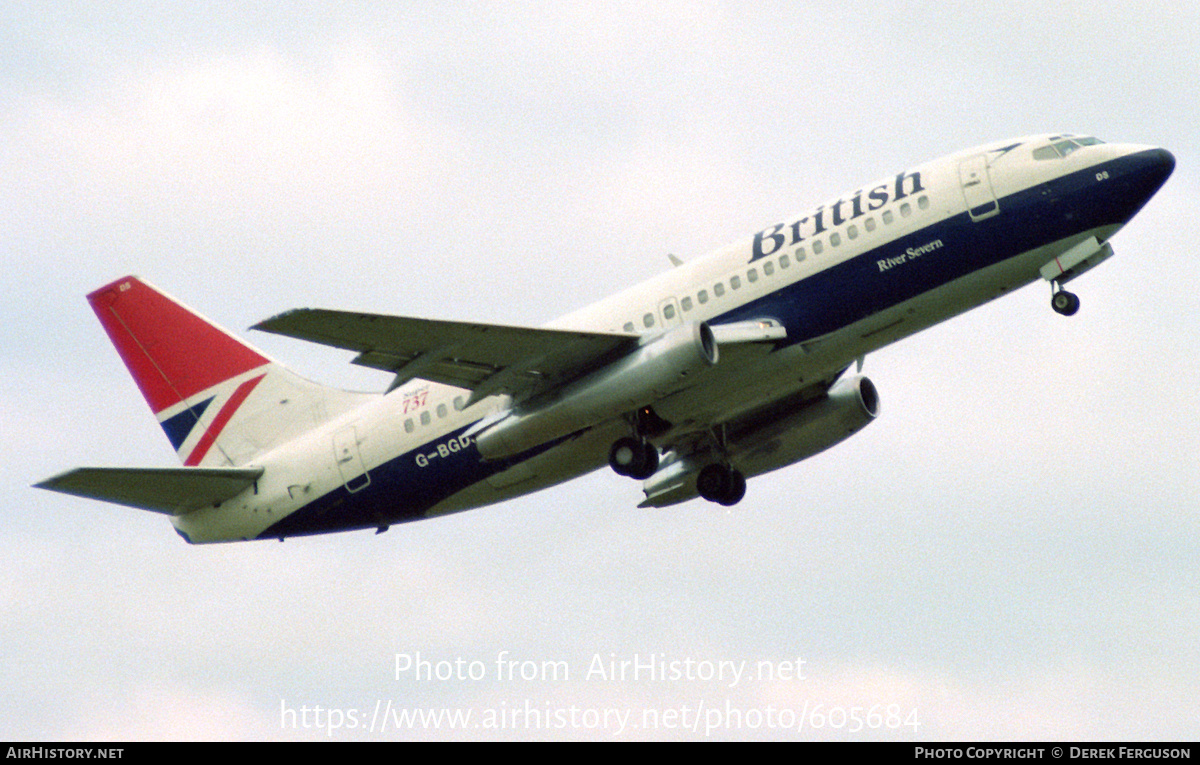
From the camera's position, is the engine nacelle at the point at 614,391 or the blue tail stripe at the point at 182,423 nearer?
the engine nacelle at the point at 614,391

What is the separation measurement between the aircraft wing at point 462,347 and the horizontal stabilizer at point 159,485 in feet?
24.9

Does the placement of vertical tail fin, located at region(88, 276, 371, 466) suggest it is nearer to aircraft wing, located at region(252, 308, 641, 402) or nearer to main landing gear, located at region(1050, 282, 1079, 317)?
aircraft wing, located at region(252, 308, 641, 402)

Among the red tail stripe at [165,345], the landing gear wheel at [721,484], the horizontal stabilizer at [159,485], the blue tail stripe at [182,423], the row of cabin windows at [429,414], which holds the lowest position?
the horizontal stabilizer at [159,485]

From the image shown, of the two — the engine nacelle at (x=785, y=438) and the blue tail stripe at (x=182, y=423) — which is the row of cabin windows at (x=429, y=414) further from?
the blue tail stripe at (x=182, y=423)

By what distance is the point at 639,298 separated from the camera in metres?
35.2

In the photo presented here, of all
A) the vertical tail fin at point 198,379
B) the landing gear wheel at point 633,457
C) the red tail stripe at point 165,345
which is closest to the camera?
the landing gear wheel at point 633,457

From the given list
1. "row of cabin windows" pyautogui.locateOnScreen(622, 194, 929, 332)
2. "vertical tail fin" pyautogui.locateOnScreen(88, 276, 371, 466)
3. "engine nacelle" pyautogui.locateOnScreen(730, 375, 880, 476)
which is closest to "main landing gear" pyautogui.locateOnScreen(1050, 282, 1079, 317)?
"row of cabin windows" pyautogui.locateOnScreen(622, 194, 929, 332)

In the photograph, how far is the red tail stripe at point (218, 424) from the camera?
40.7 m

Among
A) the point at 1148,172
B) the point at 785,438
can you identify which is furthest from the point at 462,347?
the point at 1148,172

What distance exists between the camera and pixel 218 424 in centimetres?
4075

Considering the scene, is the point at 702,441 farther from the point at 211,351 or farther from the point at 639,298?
the point at 211,351

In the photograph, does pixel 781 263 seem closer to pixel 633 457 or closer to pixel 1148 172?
pixel 633 457

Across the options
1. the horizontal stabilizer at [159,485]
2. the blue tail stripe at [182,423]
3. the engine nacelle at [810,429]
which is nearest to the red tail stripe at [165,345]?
the blue tail stripe at [182,423]

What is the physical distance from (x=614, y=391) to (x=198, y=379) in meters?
13.9
